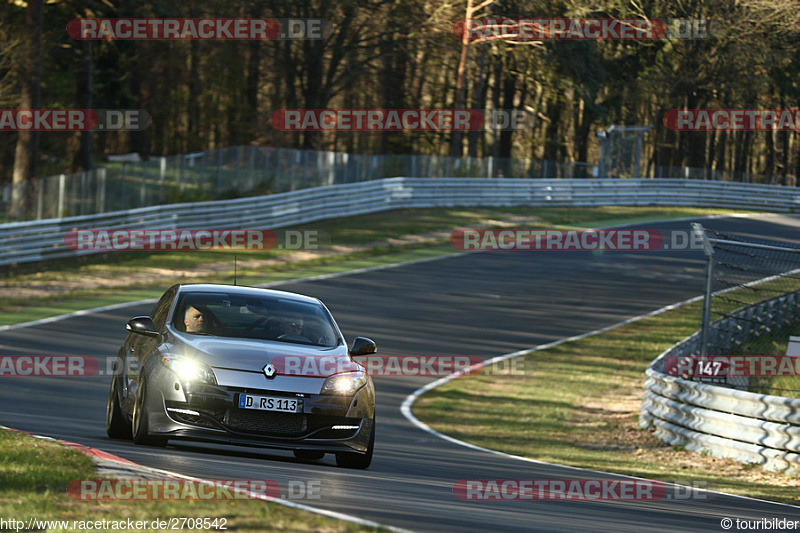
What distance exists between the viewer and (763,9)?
54438mm

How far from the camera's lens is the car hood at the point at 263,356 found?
934 centimetres

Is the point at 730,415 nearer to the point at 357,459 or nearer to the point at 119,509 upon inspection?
the point at 357,459

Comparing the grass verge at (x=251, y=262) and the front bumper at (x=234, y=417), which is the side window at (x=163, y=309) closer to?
the front bumper at (x=234, y=417)

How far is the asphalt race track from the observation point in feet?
27.0

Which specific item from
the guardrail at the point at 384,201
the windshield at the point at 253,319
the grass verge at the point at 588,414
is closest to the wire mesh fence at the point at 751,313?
the grass verge at the point at 588,414

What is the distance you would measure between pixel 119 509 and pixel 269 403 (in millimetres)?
2816

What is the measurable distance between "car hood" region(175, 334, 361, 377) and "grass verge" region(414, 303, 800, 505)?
4.27 meters

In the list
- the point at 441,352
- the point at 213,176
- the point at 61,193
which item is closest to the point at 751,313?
the point at 441,352

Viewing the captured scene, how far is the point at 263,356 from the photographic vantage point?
9461mm

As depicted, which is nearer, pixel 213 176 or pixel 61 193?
pixel 61 193

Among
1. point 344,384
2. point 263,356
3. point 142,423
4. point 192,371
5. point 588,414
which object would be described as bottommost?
point 588,414

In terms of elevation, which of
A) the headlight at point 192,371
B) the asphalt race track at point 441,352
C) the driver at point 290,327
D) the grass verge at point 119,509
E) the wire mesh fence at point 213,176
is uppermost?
the wire mesh fence at point 213,176

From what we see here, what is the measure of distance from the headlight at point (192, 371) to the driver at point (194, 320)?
2.49 ft

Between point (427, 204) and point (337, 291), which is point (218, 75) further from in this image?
point (337, 291)
